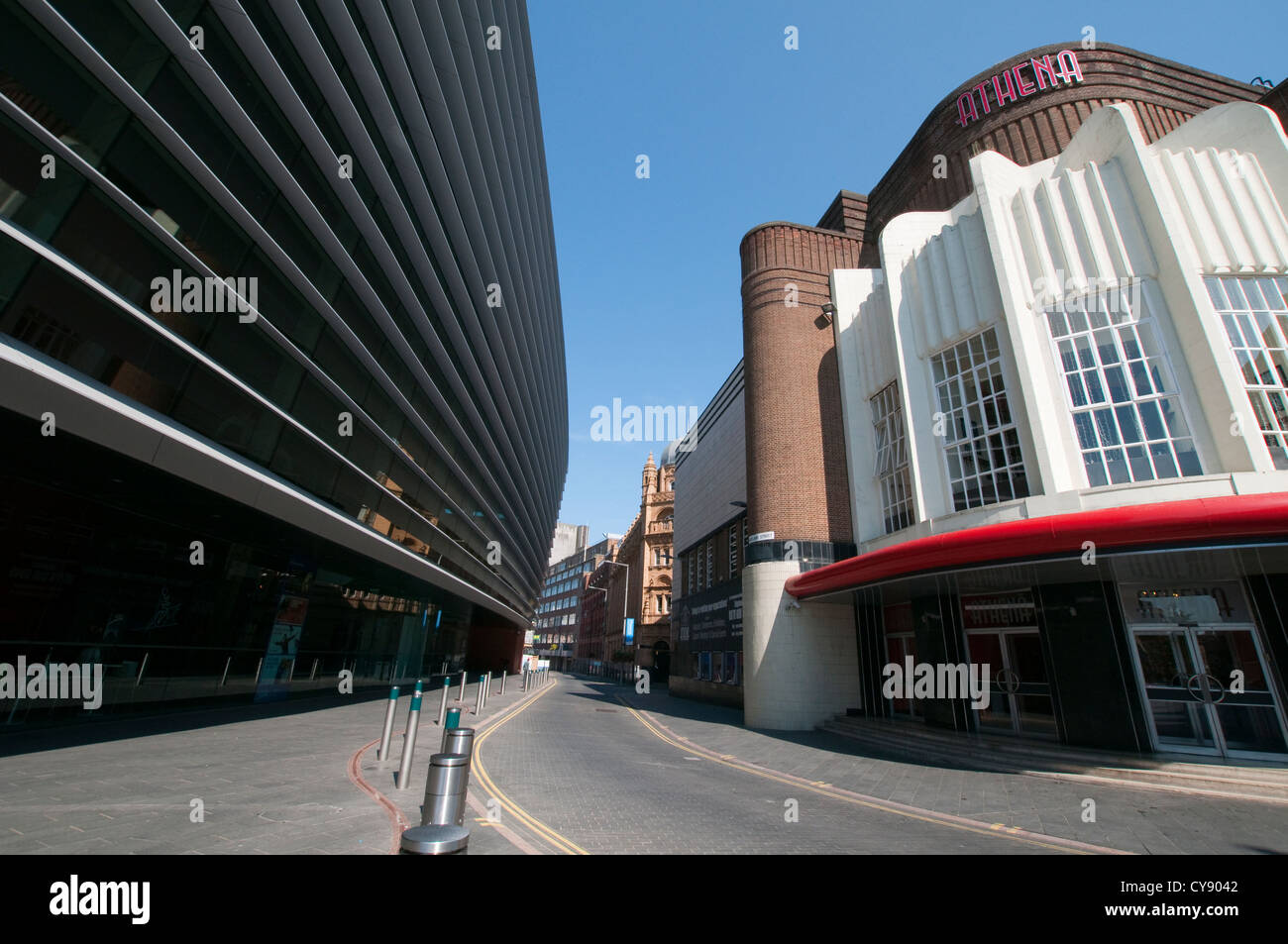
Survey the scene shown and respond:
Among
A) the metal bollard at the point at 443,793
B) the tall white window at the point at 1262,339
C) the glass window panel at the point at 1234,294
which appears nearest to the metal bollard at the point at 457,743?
the metal bollard at the point at 443,793

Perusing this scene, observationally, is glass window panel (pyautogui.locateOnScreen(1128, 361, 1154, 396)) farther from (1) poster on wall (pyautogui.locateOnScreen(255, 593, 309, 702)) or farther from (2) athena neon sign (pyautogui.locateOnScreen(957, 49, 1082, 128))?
(1) poster on wall (pyautogui.locateOnScreen(255, 593, 309, 702))

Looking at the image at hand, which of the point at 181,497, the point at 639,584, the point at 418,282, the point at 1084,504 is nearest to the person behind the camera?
the point at 181,497

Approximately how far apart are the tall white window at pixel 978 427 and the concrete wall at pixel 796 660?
5829mm

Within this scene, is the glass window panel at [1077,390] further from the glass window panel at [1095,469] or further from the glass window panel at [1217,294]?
the glass window panel at [1217,294]

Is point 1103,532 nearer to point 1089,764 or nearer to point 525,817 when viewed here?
point 1089,764

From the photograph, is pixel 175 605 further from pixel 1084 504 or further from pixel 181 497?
pixel 1084 504

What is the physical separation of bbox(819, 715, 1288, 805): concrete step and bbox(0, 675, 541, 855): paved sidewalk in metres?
11.6

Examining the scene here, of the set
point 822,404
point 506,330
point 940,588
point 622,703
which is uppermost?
point 506,330

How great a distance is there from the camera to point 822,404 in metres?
22.0

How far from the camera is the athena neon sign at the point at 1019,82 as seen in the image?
1898cm

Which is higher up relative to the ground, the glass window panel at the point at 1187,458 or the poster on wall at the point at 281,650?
the glass window panel at the point at 1187,458

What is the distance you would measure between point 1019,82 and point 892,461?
1508 cm
